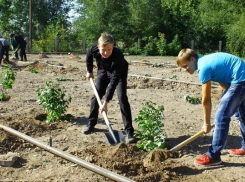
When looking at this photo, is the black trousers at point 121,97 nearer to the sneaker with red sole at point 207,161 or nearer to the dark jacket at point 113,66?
the dark jacket at point 113,66

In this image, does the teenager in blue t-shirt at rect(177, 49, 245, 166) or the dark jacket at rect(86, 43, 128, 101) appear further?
the dark jacket at rect(86, 43, 128, 101)

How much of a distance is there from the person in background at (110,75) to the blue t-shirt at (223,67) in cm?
143

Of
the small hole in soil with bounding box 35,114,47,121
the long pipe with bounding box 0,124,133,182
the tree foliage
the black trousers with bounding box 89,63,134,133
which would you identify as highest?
the tree foliage

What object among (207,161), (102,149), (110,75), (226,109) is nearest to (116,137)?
(102,149)

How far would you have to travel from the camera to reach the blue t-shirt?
4.20 m

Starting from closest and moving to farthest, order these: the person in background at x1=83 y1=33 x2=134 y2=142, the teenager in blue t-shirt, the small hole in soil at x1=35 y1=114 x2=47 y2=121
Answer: the teenager in blue t-shirt < the person in background at x1=83 y1=33 x2=134 y2=142 < the small hole in soil at x1=35 y1=114 x2=47 y2=121

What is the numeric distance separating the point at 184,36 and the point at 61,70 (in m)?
26.2

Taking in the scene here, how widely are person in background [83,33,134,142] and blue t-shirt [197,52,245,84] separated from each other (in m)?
1.43

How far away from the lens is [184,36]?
38.6m

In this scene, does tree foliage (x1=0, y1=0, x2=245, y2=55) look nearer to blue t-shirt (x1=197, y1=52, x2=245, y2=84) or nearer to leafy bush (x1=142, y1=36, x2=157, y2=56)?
leafy bush (x1=142, y1=36, x2=157, y2=56)

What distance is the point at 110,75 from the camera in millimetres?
5637

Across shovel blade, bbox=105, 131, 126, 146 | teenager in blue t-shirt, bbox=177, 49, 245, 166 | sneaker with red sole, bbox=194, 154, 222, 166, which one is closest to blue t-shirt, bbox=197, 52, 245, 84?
teenager in blue t-shirt, bbox=177, 49, 245, 166

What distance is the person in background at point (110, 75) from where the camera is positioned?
5.16 m

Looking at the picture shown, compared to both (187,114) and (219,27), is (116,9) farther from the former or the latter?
(187,114)
